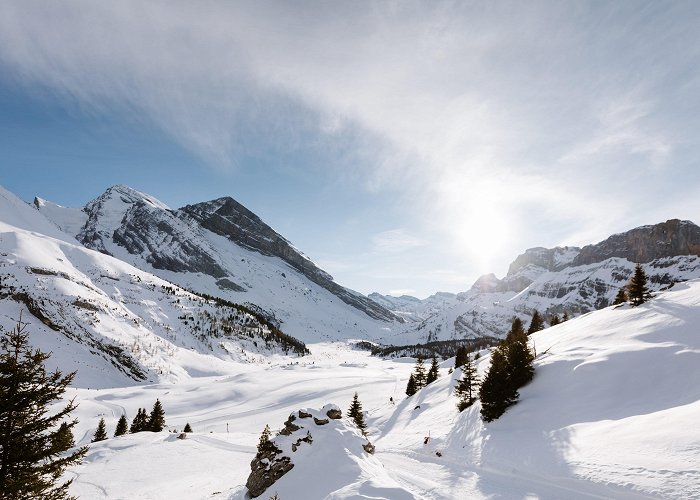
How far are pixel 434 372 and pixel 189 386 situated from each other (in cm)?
5508

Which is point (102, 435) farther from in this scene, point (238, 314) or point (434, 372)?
point (238, 314)

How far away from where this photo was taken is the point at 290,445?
18.5 m

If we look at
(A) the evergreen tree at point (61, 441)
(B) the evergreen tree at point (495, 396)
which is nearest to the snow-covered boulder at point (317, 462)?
(A) the evergreen tree at point (61, 441)

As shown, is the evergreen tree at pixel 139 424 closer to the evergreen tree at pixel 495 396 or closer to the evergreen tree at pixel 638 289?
the evergreen tree at pixel 495 396

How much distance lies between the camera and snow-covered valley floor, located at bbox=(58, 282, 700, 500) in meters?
14.7

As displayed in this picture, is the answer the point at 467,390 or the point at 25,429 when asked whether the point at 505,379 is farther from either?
the point at 25,429

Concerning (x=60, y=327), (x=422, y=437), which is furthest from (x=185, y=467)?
(x=60, y=327)

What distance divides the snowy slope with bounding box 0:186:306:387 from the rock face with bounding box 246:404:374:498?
265ft

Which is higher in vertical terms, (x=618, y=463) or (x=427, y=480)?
(x=618, y=463)

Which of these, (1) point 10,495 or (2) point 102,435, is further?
(2) point 102,435

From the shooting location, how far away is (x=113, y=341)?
9300 centimetres

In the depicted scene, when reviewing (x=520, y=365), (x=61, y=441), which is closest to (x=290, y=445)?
(x=61, y=441)

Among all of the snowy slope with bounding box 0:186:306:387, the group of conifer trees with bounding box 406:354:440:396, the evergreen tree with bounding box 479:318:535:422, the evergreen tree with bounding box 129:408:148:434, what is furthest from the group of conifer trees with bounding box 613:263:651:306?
the snowy slope with bounding box 0:186:306:387

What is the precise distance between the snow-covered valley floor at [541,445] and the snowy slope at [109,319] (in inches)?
1873
